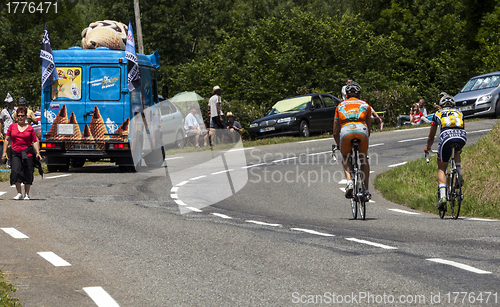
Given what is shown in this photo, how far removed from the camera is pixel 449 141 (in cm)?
1120

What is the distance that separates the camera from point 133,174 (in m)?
19.2

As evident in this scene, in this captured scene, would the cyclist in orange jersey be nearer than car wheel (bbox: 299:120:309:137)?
Yes

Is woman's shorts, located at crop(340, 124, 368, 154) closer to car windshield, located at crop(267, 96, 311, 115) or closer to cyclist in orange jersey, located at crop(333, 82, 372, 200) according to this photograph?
cyclist in orange jersey, located at crop(333, 82, 372, 200)

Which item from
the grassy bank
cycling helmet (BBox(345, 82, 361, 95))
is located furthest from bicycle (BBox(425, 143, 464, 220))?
cycling helmet (BBox(345, 82, 361, 95))

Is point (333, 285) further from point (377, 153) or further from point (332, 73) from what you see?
point (332, 73)

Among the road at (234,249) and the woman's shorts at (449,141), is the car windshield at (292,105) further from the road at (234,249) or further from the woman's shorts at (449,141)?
the woman's shorts at (449,141)

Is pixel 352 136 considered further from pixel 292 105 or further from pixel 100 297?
pixel 292 105

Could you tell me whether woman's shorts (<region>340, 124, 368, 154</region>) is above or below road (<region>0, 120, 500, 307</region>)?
above

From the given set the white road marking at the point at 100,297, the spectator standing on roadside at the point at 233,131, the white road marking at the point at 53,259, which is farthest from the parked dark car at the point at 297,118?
the white road marking at the point at 100,297

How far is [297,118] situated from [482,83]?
789cm

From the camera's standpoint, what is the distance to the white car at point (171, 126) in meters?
26.2

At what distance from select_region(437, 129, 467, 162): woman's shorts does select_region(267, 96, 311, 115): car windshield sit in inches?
674

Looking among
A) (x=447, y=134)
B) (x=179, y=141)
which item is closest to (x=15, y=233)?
(x=447, y=134)

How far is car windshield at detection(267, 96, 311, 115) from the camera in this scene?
93.5 ft
